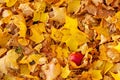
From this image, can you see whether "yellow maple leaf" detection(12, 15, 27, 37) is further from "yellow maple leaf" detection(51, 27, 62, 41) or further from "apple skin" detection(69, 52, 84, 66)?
"apple skin" detection(69, 52, 84, 66)

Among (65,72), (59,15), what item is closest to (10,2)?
(59,15)

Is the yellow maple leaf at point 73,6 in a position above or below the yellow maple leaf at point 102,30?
above

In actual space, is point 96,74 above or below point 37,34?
below

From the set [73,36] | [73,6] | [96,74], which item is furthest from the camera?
[73,6]

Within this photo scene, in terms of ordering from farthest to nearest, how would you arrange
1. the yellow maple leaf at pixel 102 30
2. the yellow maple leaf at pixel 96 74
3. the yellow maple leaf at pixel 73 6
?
1. the yellow maple leaf at pixel 73 6
2. the yellow maple leaf at pixel 102 30
3. the yellow maple leaf at pixel 96 74

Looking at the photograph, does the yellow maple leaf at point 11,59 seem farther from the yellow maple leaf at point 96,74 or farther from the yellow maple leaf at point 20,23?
the yellow maple leaf at point 96,74

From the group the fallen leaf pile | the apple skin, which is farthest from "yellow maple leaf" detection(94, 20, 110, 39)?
the apple skin

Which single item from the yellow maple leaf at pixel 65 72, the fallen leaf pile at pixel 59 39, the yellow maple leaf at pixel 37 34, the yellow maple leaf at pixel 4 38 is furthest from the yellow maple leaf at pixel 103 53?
the yellow maple leaf at pixel 4 38

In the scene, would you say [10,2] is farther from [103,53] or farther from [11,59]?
[103,53]
